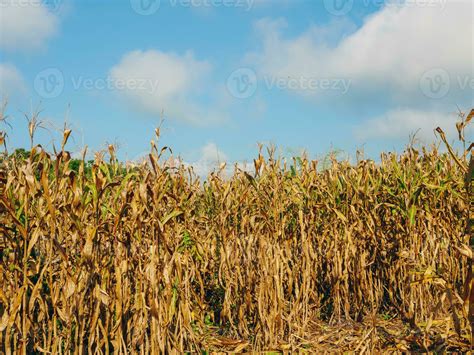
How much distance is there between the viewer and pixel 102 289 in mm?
3941

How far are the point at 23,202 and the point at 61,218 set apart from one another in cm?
52

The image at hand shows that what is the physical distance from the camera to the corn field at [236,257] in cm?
385

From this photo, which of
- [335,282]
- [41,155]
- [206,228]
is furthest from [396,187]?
[41,155]

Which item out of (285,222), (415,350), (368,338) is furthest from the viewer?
(285,222)

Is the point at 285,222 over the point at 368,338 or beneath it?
over

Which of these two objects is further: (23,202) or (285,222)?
(285,222)

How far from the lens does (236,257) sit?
212 inches

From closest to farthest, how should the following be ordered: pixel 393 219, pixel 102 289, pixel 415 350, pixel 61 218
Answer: pixel 102 289 → pixel 61 218 → pixel 415 350 → pixel 393 219

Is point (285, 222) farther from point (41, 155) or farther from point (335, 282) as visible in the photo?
point (41, 155)

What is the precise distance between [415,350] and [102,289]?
3.23m

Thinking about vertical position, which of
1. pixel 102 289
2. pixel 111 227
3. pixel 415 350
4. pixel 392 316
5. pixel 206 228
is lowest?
pixel 415 350

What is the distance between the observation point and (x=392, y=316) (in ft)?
19.7

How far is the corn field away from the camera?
3854 millimetres

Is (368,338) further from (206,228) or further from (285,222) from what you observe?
(206,228)
